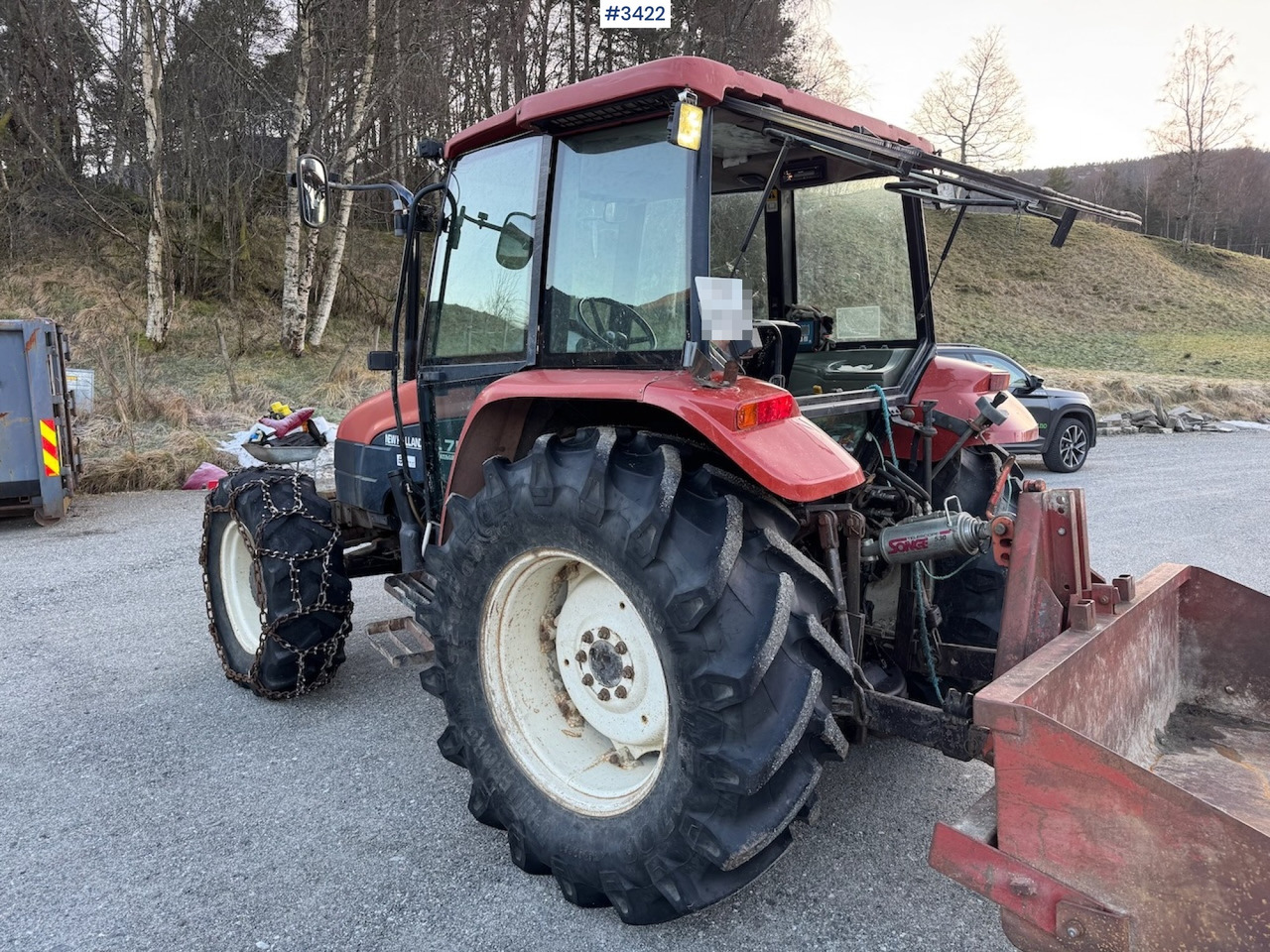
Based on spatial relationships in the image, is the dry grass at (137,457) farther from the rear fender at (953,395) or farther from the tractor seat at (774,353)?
the rear fender at (953,395)

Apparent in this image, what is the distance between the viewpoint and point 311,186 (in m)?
3.38

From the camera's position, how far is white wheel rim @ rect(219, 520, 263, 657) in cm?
414

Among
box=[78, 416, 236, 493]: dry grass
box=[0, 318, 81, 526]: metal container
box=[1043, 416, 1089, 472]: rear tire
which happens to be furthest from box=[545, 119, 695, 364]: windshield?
box=[1043, 416, 1089, 472]: rear tire

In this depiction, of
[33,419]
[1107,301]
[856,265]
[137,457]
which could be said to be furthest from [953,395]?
[1107,301]

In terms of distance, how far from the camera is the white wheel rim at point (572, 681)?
252 centimetres

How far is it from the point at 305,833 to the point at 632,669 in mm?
1257

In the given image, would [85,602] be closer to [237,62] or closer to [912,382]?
[912,382]

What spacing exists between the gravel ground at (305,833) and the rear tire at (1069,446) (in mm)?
9063

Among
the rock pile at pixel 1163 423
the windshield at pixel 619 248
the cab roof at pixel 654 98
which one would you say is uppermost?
the cab roof at pixel 654 98

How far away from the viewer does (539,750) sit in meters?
2.67

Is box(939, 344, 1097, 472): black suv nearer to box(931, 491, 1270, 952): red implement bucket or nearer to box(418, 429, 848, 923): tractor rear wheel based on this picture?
box(931, 491, 1270, 952): red implement bucket

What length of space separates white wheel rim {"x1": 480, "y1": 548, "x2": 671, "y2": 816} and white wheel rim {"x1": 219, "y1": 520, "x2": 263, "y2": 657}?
1967 mm

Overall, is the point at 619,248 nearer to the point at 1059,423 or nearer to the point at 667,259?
the point at 667,259

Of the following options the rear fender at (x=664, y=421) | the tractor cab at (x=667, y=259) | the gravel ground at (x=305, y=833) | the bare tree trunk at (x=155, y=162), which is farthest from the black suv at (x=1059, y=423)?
the bare tree trunk at (x=155, y=162)
